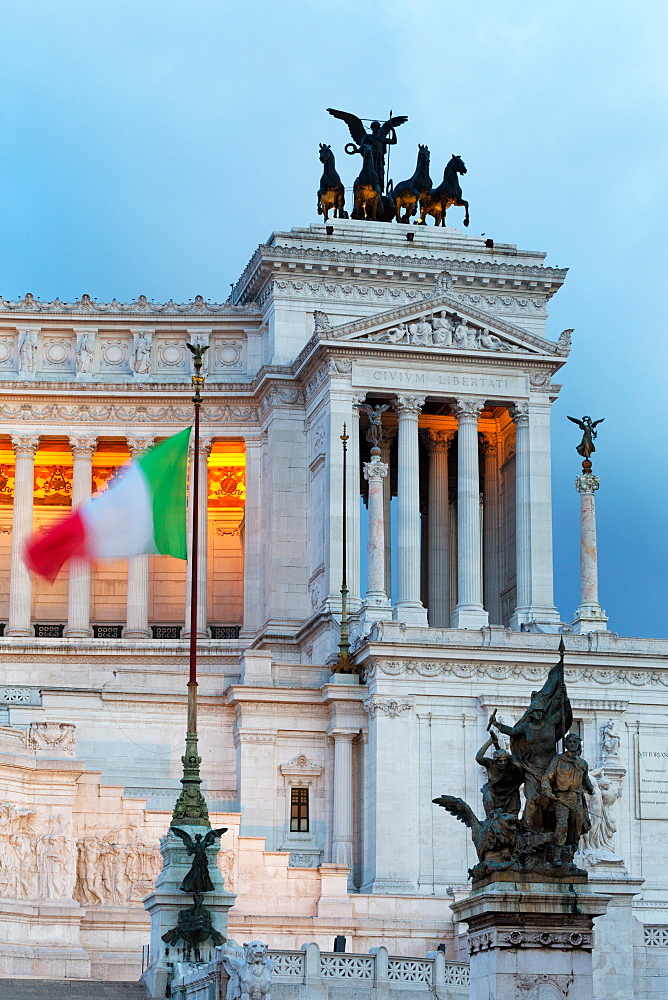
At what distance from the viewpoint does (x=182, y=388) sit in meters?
81.6

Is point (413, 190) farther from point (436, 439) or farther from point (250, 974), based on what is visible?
point (250, 974)

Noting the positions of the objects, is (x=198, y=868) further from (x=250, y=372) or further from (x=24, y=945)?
(x=250, y=372)

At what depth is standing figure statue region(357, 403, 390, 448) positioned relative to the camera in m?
69.8

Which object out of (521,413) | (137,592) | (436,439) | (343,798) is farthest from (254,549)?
(343,798)

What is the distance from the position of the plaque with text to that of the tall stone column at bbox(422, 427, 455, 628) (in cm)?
1757

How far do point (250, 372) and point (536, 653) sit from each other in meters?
24.3

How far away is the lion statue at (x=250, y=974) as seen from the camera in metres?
35.8

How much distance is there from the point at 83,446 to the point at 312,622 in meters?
15.1

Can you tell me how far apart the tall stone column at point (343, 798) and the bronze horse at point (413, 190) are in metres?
30.3

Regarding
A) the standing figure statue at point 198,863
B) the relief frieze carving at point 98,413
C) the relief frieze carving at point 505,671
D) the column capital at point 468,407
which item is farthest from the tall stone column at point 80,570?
the standing figure statue at point 198,863

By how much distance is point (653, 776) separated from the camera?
62.3 m

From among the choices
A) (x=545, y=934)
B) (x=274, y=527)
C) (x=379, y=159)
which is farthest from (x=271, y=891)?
(x=379, y=159)

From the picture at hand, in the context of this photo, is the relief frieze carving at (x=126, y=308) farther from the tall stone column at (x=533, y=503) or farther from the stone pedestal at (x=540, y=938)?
the stone pedestal at (x=540, y=938)

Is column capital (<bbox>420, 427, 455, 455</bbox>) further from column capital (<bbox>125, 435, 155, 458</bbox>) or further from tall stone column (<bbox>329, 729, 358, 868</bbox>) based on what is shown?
tall stone column (<bbox>329, 729, 358, 868</bbox>)
